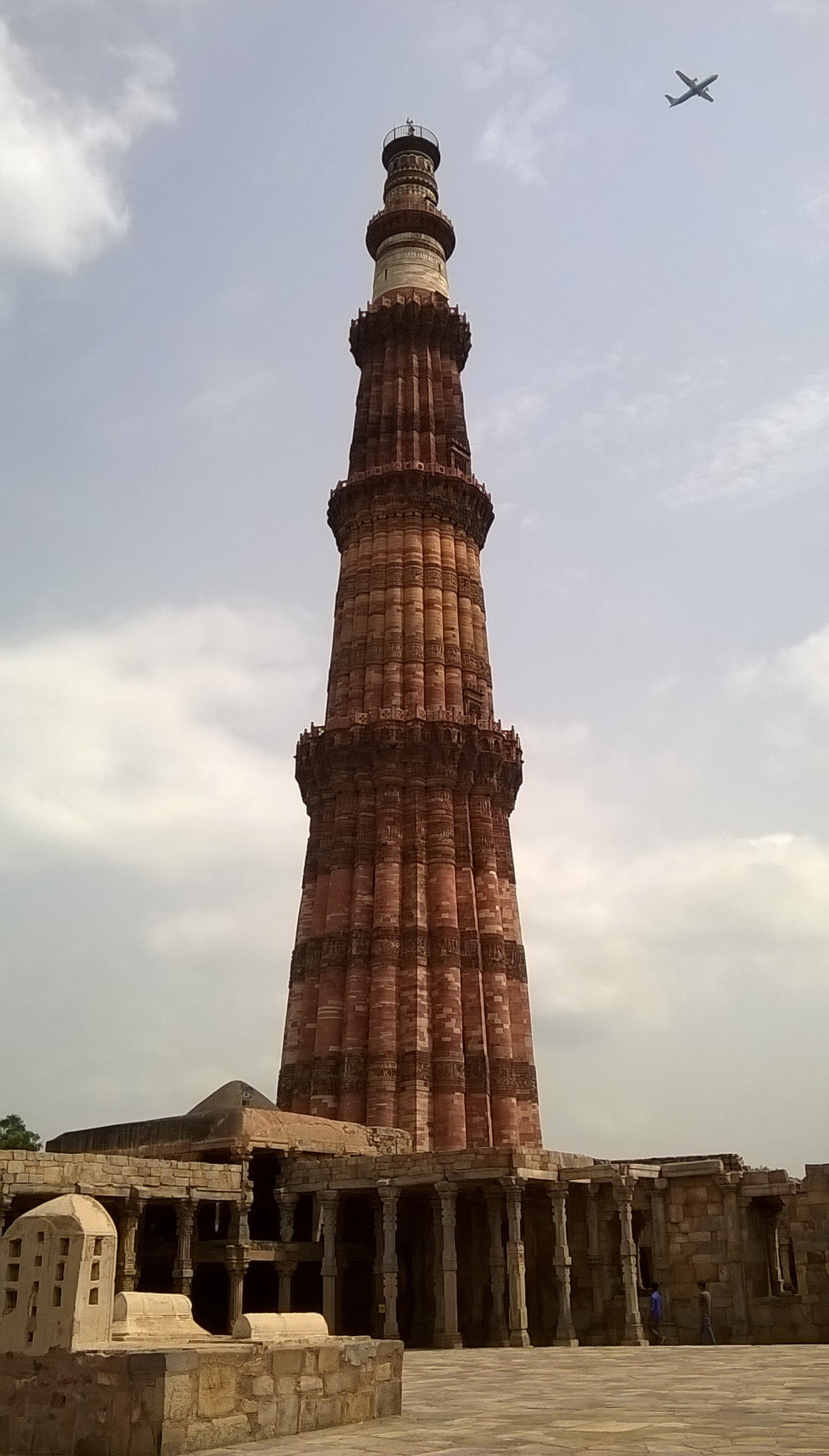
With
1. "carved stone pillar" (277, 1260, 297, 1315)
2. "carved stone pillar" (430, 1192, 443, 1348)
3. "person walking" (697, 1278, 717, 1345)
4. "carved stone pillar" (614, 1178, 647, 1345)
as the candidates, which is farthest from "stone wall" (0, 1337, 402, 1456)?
"carved stone pillar" (277, 1260, 297, 1315)

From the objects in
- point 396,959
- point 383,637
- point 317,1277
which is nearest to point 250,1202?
point 317,1277

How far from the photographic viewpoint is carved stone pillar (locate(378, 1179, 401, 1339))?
2431 cm

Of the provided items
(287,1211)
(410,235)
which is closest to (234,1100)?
(287,1211)

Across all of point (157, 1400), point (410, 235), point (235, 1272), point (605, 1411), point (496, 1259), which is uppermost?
point (410, 235)

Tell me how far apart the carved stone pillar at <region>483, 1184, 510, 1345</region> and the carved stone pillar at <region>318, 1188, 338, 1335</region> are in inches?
138

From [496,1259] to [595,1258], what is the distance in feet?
6.95

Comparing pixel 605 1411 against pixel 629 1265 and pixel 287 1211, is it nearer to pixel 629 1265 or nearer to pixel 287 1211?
pixel 629 1265

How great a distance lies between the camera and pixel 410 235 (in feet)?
160

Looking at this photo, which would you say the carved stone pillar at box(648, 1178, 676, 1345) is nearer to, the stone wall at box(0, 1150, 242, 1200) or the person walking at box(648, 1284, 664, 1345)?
the person walking at box(648, 1284, 664, 1345)

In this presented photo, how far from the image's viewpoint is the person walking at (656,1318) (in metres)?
23.7

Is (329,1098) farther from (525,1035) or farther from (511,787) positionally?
(511,787)

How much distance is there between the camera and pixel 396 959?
117 feet

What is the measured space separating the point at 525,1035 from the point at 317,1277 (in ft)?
32.5

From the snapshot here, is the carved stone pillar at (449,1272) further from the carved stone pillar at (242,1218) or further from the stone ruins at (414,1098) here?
the carved stone pillar at (242,1218)
